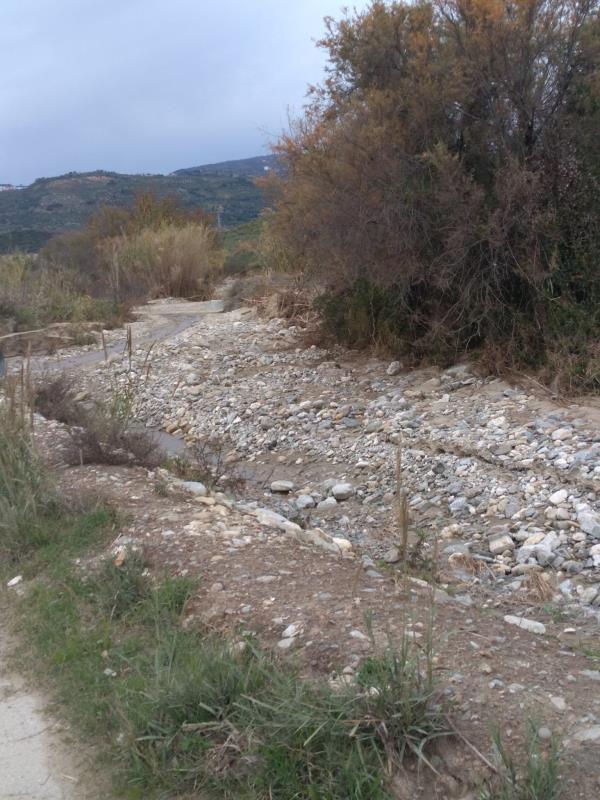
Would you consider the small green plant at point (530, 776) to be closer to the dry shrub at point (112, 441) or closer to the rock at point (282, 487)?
the dry shrub at point (112, 441)

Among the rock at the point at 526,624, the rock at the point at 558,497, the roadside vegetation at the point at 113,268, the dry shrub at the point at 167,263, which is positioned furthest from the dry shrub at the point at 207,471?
the dry shrub at the point at 167,263

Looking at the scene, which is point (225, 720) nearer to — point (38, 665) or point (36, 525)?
point (38, 665)

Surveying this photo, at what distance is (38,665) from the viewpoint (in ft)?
12.9

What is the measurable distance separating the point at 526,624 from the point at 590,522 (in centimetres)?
164

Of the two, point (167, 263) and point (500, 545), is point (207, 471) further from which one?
point (167, 263)

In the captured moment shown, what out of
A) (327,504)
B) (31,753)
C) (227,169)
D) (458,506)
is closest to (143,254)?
(327,504)

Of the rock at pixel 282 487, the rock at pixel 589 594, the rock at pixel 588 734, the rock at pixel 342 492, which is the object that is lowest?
the rock at pixel 282 487

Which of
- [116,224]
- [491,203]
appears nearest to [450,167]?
[491,203]

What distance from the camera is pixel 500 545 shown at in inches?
222

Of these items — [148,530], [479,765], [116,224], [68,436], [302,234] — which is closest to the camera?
[479,765]

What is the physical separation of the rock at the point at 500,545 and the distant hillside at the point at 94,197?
46.9 m

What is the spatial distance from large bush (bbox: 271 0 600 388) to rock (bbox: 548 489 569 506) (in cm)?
228

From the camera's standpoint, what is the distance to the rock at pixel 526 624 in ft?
13.4

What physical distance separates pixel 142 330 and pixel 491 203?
32.0ft
